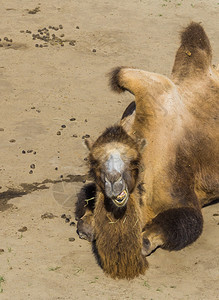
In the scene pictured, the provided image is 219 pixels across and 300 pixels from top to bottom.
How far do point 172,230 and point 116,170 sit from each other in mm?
1046

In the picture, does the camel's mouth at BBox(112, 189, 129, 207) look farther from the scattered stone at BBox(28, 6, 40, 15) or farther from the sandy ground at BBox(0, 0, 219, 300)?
the scattered stone at BBox(28, 6, 40, 15)

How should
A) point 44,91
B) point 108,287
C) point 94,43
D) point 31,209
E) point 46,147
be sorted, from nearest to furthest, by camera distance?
point 108,287 < point 31,209 < point 46,147 < point 44,91 < point 94,43

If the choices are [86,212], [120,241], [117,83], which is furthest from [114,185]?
[117,83]

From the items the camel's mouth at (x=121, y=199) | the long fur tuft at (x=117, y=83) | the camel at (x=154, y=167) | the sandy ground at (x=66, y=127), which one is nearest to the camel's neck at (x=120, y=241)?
the camel at (x=154, y=167)

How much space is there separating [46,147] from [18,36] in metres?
4.69

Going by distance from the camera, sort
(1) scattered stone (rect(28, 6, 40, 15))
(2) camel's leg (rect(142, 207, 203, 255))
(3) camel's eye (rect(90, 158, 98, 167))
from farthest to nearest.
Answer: (1) scattered stone (rect(28, 6, 40, 15)) → (2) camel's leg (rect(142, 207, 203, 255)) → (3) camel's eye (rect(90, 158, 98, 167))

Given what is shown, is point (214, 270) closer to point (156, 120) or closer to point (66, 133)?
point (156, 120)

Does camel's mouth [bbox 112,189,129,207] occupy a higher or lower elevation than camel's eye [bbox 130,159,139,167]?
lower

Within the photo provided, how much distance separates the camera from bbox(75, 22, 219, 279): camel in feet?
18.8

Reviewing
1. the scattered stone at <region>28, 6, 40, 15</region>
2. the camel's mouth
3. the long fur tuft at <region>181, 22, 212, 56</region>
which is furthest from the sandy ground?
the long fur tuft at <region>181, 22, 212, 56</region>

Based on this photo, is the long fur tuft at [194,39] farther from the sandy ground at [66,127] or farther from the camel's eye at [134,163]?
the camel's eye at [134,163]

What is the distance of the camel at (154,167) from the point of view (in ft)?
18.8

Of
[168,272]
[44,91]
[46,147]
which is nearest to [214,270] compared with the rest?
[168,272]

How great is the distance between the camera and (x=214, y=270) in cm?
600
